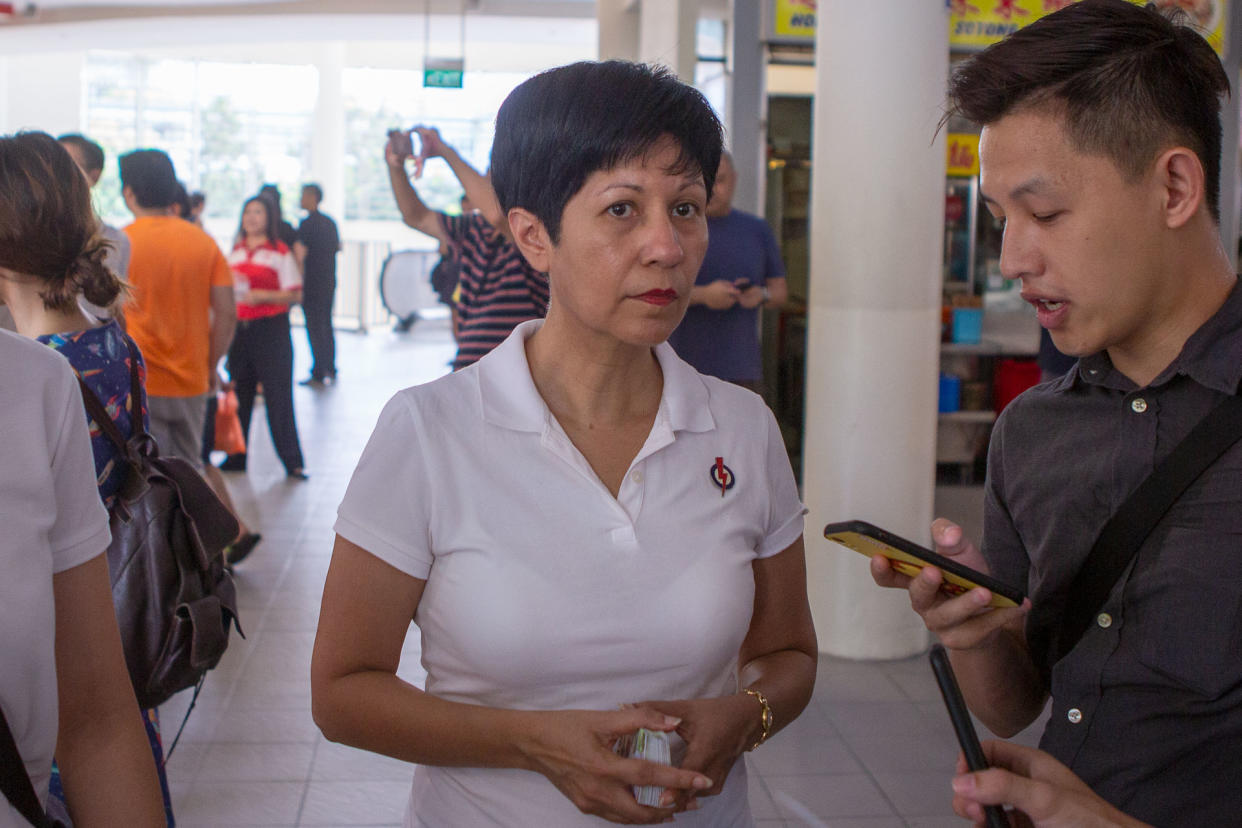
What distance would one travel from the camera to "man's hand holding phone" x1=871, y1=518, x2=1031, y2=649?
1.32 metres

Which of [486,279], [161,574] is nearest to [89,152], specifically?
[486,279]

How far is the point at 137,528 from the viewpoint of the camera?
2.53 m

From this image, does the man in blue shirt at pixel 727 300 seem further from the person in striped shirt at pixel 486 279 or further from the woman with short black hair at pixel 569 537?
the woman with short black hair at pixel 569 537

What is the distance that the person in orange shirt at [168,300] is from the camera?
5117 millimetres

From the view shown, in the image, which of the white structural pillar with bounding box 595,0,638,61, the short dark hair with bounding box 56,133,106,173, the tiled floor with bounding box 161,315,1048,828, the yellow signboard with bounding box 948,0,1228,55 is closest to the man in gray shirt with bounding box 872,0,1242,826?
→ the tiled floor with bounding box 161,315,1048,828

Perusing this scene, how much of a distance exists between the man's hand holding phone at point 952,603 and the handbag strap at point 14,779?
87cm

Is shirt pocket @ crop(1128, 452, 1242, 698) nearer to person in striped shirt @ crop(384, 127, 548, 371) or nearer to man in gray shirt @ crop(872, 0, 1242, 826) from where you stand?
man in gray shirt @ crop(872, 0, 1242, 826)

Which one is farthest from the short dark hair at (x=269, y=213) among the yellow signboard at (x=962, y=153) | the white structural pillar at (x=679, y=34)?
the yellow signboard at (x=962, y=153)

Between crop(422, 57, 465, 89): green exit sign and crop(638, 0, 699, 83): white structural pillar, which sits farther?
crop(422, 57, 465, 89): green exit sign

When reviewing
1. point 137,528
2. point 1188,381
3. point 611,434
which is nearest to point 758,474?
point 611,434

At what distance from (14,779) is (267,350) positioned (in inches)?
274

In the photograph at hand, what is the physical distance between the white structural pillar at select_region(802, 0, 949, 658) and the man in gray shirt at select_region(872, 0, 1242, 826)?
310 cm

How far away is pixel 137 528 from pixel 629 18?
367 inches

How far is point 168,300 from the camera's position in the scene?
5.18m
